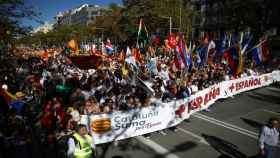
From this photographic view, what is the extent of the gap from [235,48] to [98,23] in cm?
6286

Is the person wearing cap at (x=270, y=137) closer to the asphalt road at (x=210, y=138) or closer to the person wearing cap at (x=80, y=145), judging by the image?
the asphalt road at (x=210, y=138)

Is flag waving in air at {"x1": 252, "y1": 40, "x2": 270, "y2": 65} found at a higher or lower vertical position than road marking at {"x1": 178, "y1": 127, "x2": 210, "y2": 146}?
higher

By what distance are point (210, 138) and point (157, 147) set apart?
1953 mm

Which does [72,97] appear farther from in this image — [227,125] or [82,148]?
[227,125]

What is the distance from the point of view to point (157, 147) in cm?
902

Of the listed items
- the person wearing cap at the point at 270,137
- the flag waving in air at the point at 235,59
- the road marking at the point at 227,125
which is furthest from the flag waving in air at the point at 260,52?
the person wearing cap at the point at 270,137

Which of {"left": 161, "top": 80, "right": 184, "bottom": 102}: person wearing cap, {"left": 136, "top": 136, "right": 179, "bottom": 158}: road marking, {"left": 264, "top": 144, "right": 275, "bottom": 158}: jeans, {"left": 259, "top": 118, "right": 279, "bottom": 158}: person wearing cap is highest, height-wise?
{"left": 161, "top": 80, "right": 184, "bottom": 102}: person wearing cap

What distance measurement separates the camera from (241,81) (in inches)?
617

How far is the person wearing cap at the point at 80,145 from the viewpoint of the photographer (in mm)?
5570

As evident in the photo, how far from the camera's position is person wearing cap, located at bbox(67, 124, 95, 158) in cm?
557

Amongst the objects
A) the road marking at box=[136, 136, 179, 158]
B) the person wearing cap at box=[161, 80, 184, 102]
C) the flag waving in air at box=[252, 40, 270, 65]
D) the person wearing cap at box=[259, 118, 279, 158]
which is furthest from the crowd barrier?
the flag waving in air at box=[252, 40, 270, 65]

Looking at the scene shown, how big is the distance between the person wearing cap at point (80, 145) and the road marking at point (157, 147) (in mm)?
3318

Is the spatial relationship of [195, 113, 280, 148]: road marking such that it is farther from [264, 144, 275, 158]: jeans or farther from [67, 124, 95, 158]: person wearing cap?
[67, 124, 95, 158]: person wearing cap

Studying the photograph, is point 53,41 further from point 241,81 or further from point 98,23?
point 241,81
